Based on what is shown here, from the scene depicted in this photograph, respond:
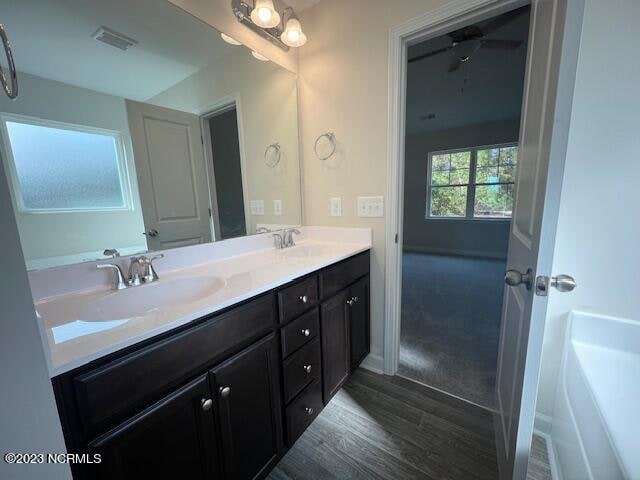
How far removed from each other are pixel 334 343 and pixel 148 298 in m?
0.93

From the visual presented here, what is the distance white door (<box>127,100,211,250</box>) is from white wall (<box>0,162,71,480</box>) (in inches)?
30.3

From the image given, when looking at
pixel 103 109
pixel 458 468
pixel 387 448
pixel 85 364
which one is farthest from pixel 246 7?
pixel 458 468

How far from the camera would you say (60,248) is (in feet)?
2.99

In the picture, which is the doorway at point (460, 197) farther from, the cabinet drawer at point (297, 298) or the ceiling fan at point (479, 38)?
the cabinet drawer at point (297, 298)

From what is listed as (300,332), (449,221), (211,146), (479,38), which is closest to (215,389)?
(300,332)

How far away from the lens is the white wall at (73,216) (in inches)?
32.9

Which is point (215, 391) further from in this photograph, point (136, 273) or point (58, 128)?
point (58, 128)

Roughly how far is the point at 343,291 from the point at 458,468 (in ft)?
3.05

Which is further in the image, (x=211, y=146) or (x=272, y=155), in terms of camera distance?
(x=272, y=155)

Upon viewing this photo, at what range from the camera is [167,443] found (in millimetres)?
718

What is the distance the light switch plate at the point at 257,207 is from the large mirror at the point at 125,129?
2 cm

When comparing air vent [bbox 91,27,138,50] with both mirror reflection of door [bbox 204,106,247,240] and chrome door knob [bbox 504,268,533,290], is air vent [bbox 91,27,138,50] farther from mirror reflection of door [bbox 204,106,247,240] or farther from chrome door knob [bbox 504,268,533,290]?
chrome door knob [bbox 504,268,533,290]

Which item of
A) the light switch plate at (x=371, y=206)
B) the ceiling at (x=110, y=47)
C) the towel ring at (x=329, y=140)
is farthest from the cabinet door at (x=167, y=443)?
the towel ring at (x=329, y=140)

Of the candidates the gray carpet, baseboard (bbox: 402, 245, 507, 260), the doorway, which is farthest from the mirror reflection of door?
baseboard (bbox: 402, 245, 507, 260)
